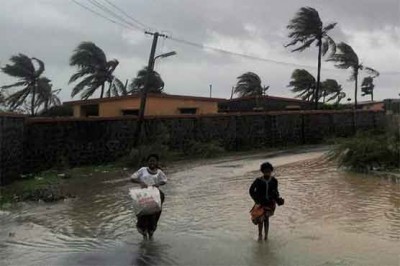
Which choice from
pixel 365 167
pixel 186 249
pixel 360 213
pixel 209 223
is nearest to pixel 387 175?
pixel 365 167

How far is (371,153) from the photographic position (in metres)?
18.8

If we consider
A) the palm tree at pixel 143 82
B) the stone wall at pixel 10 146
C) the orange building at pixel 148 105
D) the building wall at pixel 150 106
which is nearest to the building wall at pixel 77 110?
the orange building at pixel 148 105

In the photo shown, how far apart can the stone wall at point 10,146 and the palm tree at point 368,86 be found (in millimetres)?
39016

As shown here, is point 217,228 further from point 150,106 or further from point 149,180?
point 150,106

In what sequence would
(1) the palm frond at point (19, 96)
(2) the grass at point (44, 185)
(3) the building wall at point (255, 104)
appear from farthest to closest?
(3) the building wall at point (255, 104) → (1) the palm frond at point (19, 96) → (2) the grass at point (44, 185)

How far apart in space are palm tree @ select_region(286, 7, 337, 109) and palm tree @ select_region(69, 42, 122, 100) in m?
12.7

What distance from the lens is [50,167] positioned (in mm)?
23016

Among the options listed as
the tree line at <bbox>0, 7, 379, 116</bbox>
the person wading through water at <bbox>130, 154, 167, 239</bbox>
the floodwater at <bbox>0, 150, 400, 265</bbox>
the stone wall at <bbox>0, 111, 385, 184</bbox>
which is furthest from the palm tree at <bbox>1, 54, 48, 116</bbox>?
the person wading through water at <bbox>130, 154, 167, 239</bbox>

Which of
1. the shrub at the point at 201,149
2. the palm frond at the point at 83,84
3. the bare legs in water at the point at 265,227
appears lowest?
the bare legs in water at the point at 265,227

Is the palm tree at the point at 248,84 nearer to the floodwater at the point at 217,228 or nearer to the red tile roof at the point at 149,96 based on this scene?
the red tile roof at the point at 149,96

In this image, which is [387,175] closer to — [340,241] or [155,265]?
[340,241]

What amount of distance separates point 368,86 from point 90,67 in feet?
86.4

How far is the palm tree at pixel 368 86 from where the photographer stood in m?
55.0

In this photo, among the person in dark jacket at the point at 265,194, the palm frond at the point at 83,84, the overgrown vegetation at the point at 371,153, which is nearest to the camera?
the person in dark jacket at the point at 265,194
